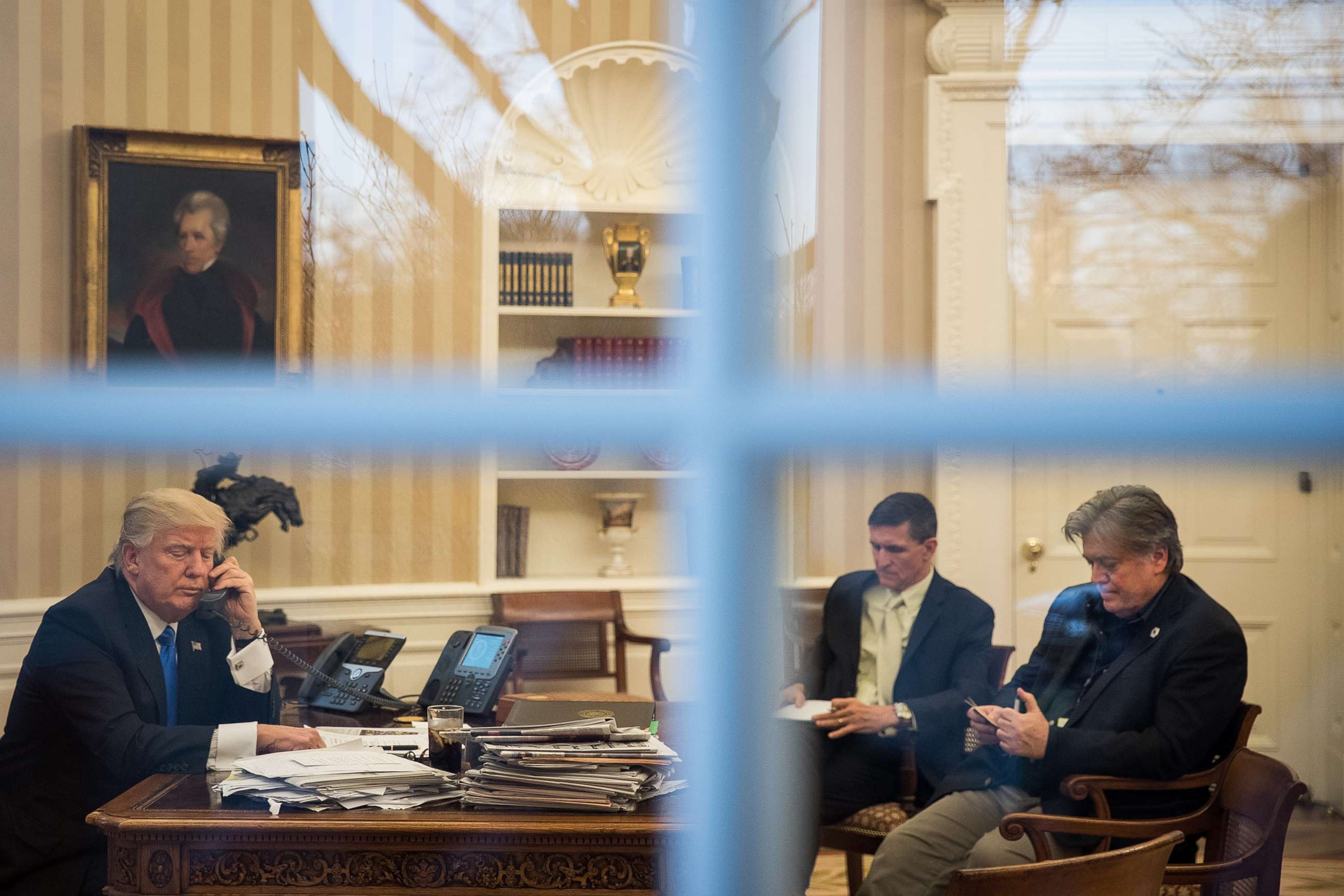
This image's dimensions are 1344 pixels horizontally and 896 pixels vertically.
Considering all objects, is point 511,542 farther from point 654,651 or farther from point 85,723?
point 85,723

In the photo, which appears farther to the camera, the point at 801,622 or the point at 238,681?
the point at 238,681

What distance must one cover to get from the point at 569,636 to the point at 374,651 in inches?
6.0

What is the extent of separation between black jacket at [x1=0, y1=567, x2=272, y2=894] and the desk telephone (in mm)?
43

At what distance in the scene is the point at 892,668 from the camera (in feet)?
2.40

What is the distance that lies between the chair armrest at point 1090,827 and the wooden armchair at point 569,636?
24 cm

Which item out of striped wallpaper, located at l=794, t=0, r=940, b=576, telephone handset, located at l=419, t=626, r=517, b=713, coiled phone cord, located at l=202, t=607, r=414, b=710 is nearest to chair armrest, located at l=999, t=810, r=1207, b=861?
striped wallpaper, located at l=794, t=0, r=940, b=576

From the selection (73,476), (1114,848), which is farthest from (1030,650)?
(73,476)

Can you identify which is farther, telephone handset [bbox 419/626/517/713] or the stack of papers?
the stack of papers

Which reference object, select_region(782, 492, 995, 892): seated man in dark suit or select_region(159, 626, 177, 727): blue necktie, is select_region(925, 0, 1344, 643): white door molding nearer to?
select_region(782, 492, 995, 892): seated man in dark suit

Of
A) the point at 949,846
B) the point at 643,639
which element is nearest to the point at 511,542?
the point at 643,639

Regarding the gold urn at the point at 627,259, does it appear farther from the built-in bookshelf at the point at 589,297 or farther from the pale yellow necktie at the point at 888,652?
the pale yellow necktie at the point at 888,652

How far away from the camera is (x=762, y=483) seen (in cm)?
36

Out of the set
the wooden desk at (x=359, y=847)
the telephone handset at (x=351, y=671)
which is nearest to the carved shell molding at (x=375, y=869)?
the wooden desk at (x=359, y=847)

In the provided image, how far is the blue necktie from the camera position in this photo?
2.00 feet
